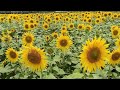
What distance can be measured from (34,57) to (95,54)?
0.55 meters

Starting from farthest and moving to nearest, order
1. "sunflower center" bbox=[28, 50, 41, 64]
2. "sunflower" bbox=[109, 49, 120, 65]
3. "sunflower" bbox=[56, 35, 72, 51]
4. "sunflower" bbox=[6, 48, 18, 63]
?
"sunflower" bbox=[56, 35, 72, 51]
"sunflower" bbox=[6, 48, 18, 63]
"sunflower" bbox=[109, 49, 120, 65]
"sunflower center" bbox=[28, 50, 41, 64]

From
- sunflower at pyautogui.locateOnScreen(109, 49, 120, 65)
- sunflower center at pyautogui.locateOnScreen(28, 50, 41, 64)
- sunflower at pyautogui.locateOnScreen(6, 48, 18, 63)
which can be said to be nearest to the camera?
sunflower center at pyautogui.locateOnScreen(28, 50, 41, 64)

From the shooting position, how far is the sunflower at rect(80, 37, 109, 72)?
275cm

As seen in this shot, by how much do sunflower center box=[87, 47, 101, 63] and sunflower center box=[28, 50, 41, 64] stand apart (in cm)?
46

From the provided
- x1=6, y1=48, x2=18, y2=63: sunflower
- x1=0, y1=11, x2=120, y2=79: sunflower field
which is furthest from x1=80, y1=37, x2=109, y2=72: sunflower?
x1=6, y1=48, x2=18, y2=63: sunflower

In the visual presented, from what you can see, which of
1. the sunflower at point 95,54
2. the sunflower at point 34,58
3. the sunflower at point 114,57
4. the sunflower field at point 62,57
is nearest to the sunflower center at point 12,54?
the sunflower field at point 62,57

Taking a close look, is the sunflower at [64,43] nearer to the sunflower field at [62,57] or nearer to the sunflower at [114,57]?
the sunflower field at [62,57]

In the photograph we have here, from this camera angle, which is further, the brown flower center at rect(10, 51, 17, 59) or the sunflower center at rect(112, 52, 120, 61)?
the brown flower center at rect(10, 51, 17, 59)

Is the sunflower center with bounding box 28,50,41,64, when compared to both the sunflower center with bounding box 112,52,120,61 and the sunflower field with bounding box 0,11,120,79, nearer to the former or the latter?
the sunflower field with bounding box 0,11,120,79

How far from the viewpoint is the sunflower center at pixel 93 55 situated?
2762mm
